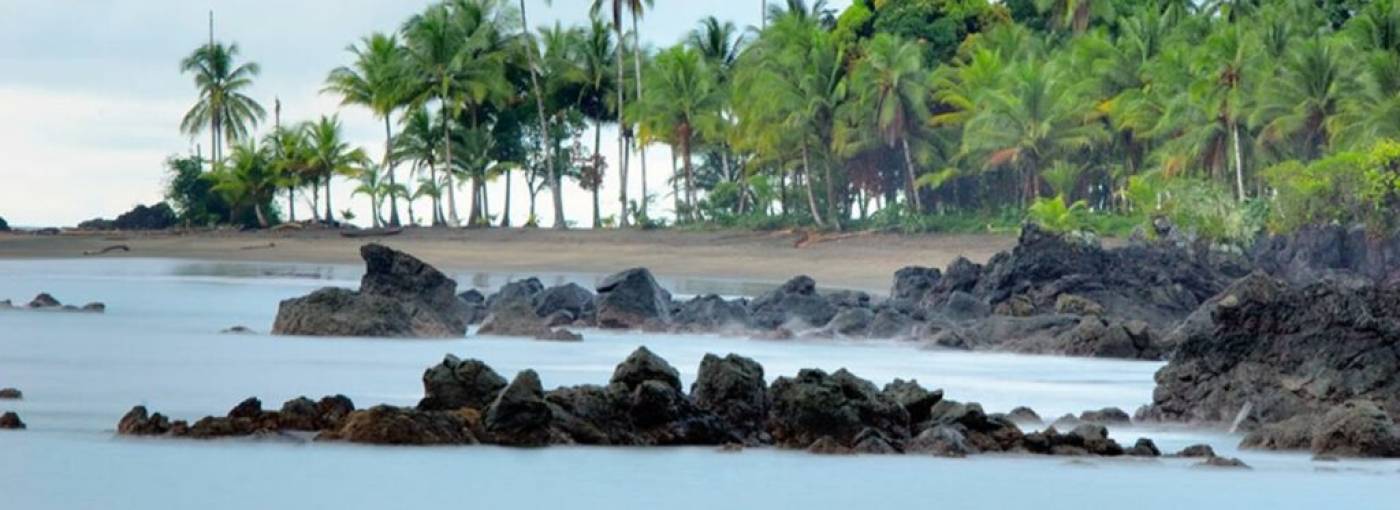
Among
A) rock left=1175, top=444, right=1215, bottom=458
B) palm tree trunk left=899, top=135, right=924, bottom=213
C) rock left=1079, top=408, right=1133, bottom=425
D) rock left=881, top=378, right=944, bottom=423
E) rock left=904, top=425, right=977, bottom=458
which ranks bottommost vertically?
rock left=1079, top=408, right=1133, bottom=425

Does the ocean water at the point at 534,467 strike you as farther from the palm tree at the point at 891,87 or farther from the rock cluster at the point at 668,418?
the palm tree at the point at 891,87

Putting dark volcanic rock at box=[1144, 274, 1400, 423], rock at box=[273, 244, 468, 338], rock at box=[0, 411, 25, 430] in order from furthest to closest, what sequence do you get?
1. rock at box=[273, 244, 468, 338]
2. dark volcanic rock at box=[1144, 274, 1400, 423]
3. rock at box=[0, 411, 25, 430]

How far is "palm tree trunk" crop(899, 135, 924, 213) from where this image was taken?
Answer: 6174 cm

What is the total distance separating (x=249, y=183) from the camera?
71500 mm

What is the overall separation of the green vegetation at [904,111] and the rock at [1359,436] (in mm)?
30199

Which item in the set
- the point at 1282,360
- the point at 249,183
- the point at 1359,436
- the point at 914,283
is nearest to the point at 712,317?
the point at 914,283

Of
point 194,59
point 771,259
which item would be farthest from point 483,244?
point 194,59

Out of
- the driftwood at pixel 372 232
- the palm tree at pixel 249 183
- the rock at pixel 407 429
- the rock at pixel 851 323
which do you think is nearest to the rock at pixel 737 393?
the rock at pixel 407 429

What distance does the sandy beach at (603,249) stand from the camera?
49094mm

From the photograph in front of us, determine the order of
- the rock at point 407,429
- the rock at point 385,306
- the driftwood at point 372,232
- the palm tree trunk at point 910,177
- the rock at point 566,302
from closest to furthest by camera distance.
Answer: the rock at point 407,429 < the rock at point 385,306 < the rock at point 566,302 < the palm tree trunk at point 910,177 < the driftwood at point 372,232

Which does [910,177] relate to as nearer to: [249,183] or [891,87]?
[891,87]

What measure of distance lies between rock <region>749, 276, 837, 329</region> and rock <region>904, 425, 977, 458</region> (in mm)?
14738

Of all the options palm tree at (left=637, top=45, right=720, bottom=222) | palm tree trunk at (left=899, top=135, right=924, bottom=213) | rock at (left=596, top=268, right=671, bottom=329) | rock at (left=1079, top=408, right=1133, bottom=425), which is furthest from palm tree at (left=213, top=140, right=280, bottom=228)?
rock at (left=1079, top=408, right=1133, bottom=425)

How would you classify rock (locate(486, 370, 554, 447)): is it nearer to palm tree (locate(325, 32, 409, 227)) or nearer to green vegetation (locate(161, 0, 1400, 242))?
green vegetation (locate(161, 0, 1400, 242))
